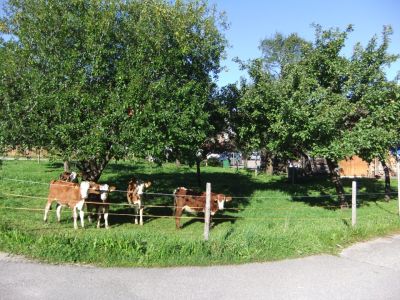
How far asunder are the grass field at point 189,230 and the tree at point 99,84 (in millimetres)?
1553

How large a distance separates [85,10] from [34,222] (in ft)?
20.8

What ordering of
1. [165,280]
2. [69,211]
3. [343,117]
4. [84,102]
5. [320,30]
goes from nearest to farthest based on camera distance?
[165,280]
[84,102]
[69,211]
[343,117]
[320,30]

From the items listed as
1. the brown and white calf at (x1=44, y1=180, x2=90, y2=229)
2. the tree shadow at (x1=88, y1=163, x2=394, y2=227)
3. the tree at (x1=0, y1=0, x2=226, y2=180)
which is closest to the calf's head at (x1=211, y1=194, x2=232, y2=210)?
the tree shadow at (x1=88, y1=163, x2=394, y2=227)

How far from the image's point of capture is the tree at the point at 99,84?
12000mm

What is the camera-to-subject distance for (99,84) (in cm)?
1264

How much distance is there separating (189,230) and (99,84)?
4.96 m

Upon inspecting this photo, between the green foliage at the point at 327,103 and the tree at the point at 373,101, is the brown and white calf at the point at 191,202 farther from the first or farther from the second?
the tree at the point at 373,101

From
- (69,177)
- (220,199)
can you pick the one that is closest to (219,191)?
(220,199)

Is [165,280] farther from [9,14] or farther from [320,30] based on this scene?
[9,14]

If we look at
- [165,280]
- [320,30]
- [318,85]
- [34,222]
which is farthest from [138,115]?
[320,30]

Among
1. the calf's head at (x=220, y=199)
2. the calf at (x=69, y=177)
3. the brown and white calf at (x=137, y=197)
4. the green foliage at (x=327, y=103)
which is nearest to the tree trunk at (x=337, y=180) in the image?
the green foliage at (x=327, y=103)

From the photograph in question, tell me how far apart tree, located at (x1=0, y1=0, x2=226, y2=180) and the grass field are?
155 centimetres

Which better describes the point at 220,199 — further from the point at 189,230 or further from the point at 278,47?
the point at 278,47

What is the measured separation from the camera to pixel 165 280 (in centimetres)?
701
